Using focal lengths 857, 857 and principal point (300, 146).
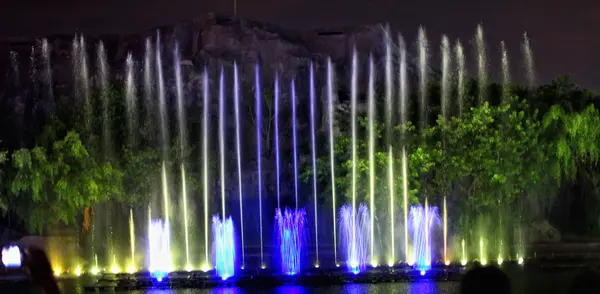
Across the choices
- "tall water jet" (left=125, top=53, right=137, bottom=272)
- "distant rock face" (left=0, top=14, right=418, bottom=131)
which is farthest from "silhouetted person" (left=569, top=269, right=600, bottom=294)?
"distant rock face" (left=0, top=14, right=418, bottom=131)

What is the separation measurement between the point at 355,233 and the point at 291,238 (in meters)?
2.03

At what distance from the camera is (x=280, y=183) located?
3391 cm

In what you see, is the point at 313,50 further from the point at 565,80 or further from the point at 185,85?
the point at 565,80

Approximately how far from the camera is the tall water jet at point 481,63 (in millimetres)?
29909

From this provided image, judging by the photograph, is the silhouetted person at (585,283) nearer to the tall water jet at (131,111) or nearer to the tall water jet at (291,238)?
the tall water jet at (291,238)

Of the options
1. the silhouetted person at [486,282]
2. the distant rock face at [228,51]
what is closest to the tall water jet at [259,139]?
the distant rock face at [228,51]

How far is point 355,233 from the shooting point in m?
26.5

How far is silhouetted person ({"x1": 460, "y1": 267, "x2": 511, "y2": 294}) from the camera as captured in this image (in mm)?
3938

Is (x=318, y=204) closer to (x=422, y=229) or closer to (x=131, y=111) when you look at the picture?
(x=422, y=229)

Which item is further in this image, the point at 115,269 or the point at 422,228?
the point at 422,228

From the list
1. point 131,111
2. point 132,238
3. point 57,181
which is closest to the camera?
point 57,181

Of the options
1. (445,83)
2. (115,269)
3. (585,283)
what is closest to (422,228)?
(445,83)

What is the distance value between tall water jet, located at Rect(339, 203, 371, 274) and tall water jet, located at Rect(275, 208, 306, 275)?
4.78 feet

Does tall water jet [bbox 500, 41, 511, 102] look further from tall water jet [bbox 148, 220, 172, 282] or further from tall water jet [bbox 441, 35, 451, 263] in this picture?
tall water jet [bbox 148, 220, 172, 282]
